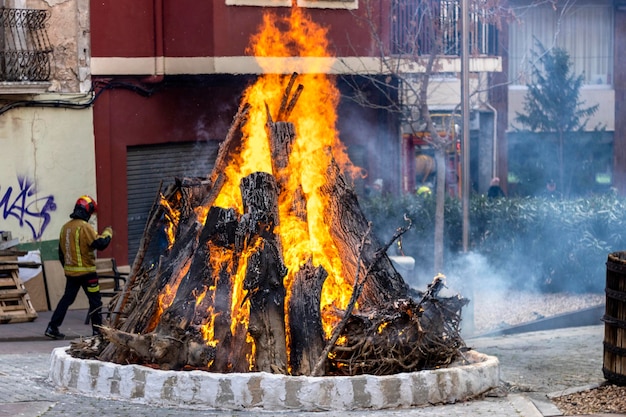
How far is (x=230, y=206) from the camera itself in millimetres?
11812

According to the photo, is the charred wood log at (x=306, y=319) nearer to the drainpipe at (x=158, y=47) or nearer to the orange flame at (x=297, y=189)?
the orange flame at (x=297, y=189)

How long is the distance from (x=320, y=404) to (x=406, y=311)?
1.30m

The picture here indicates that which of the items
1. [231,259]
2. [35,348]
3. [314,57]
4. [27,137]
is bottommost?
[35,348]

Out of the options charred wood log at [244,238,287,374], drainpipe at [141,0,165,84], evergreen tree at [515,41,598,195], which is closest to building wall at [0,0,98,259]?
drainpipe at [141,0,165,84]

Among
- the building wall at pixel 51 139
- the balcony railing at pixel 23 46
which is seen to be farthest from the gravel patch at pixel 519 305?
the balcony railing at pixel 23 46

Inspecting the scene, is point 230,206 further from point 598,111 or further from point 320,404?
point 598,111

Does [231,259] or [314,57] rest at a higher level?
[314,57]

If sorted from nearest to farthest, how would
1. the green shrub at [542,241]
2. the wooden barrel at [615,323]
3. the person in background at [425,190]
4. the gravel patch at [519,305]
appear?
1. the wooden barrel at [615,323]
2. the gravel patch at [519,305]
3. the green shrub at [542,241]
4. the person in background at [425,190]

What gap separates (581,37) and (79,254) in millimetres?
24356

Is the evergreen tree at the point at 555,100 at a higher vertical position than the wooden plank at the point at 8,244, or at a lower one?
higher

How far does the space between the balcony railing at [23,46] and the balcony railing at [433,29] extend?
6341mm

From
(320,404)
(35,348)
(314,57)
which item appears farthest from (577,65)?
(320,404)

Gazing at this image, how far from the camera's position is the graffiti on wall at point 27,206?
17250mm

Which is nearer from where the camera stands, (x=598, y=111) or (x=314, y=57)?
(x=314, y=57)
